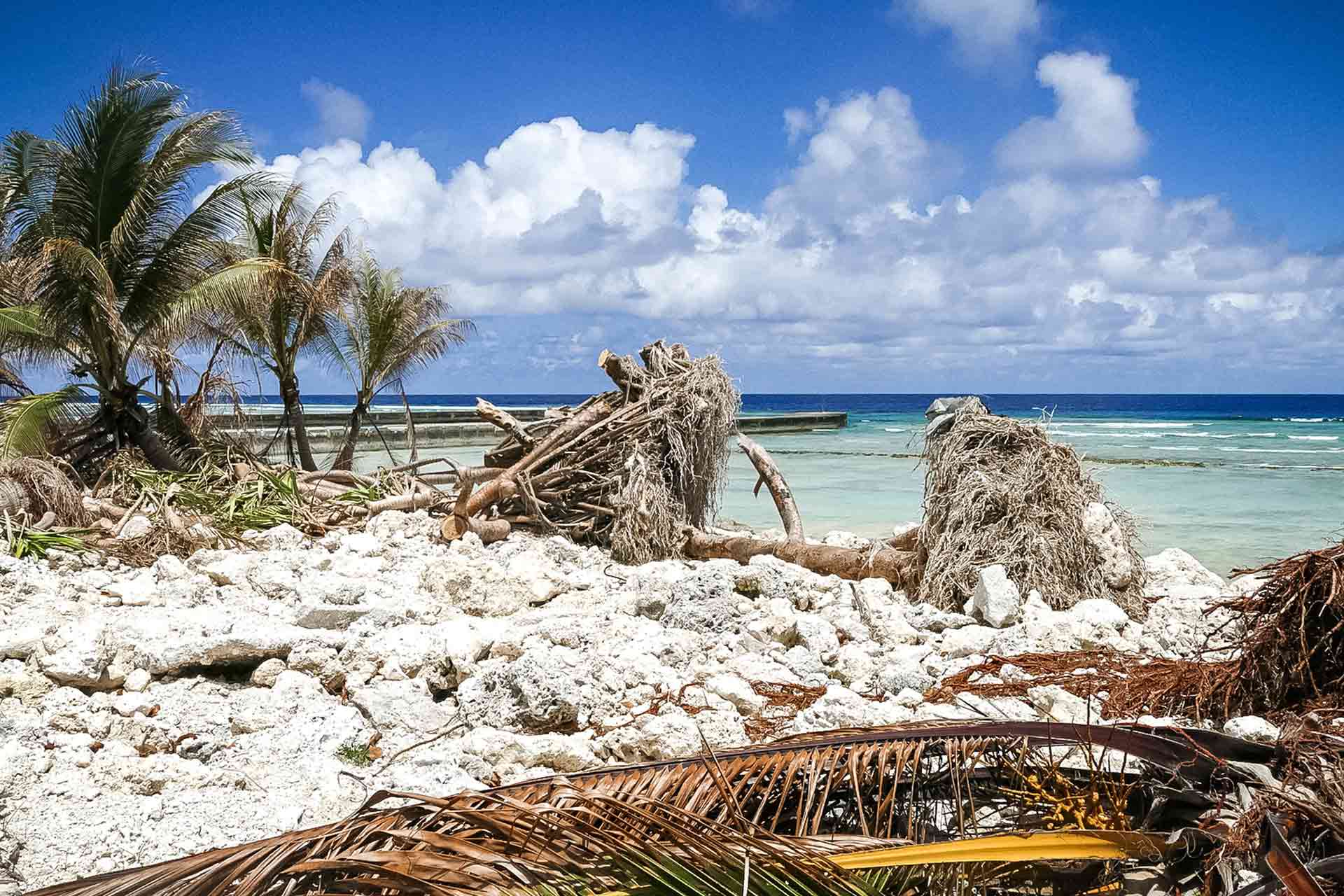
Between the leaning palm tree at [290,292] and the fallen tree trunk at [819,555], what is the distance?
323 inches

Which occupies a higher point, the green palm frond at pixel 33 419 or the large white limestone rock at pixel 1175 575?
the green palm frond at pixel 33 419

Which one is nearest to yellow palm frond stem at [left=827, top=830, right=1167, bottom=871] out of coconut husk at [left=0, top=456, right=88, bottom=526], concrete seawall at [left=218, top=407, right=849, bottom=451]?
coconut husk at [left=0, top=456, right=88, bottom=526]

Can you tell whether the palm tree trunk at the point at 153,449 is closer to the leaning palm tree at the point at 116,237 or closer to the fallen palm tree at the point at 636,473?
the leaning palm tree at the point at 116,237

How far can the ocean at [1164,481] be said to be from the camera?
475 inches

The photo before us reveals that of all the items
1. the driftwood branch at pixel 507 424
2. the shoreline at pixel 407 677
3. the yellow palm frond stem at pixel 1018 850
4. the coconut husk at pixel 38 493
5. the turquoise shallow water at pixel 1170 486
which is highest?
the driftwood branch at pixel 507 424

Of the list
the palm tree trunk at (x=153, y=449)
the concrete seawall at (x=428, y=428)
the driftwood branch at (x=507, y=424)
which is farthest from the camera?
the concrete seawall at (x=428, y=428)

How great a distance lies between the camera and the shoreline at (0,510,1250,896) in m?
3.36

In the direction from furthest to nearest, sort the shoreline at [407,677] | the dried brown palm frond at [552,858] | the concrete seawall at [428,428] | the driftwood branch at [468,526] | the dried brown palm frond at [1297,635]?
the concrete seawall at [428,428] → the driftwood branch at [468,526] → the shoreline at [407,677] → the dried brown palm frond at [1297,635] → the dried brown palm frond at [552,858]

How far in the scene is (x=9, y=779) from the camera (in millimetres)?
3307

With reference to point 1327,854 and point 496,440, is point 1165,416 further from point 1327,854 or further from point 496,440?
point 1327,854

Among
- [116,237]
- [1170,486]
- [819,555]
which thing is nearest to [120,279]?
[116,237]

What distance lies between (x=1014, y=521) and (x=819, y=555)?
168 centimetres

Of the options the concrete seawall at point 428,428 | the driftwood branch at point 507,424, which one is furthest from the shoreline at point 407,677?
the concrete seawall at point 428,428

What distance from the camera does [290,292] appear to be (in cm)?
1462
